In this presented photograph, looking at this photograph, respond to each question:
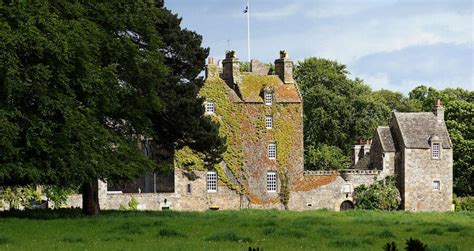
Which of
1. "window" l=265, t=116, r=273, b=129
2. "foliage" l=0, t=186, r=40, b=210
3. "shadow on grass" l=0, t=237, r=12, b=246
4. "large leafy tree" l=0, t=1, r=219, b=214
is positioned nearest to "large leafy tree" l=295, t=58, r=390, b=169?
"window" l=265, t=116, r=273, b=129

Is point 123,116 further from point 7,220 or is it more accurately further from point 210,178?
point 210,178

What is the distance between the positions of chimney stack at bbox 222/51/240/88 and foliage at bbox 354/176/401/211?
40.5 feet

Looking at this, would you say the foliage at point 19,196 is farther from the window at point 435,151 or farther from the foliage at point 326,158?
the foliage at point 326,158

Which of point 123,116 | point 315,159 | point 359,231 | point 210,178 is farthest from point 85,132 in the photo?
point 315,159

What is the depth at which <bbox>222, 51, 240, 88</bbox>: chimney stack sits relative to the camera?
2670 inches

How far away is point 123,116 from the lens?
37.9 meters

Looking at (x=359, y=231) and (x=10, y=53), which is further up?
(x=10, y=53)

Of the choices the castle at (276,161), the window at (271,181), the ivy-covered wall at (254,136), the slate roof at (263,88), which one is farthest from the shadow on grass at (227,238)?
the window at (271,181)

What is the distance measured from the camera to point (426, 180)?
70.4 meters

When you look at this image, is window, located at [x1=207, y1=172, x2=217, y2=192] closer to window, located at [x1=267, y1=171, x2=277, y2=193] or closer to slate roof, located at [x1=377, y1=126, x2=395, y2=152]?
window, located at [x1=267, y1=171, x2=277, y2=193]

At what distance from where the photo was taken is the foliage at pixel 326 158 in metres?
83.8

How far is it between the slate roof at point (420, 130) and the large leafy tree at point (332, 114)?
13735 mm

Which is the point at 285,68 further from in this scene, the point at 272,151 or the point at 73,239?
the point at 73,239

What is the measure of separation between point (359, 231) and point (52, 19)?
44.7ft
